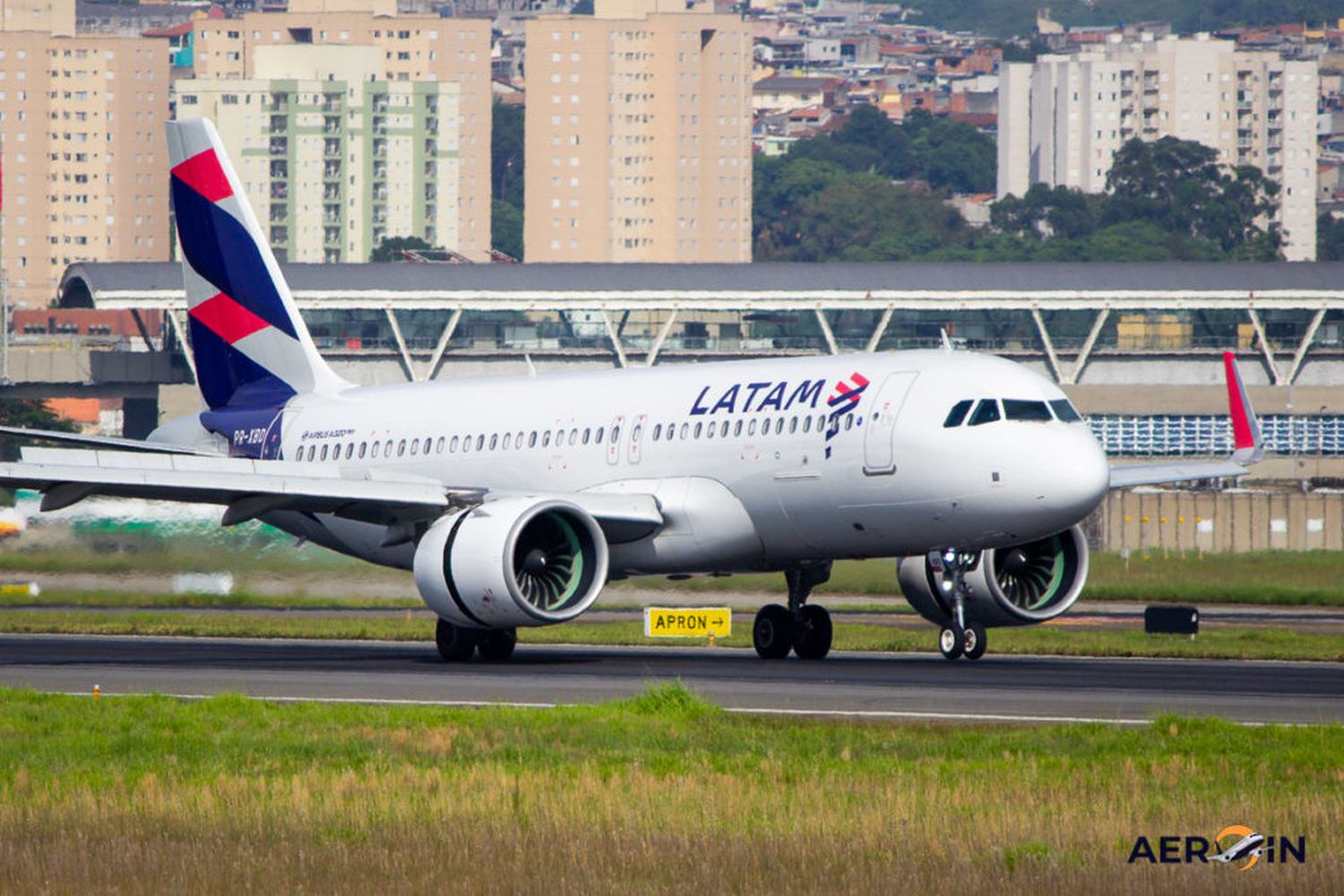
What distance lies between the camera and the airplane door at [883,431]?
108ft

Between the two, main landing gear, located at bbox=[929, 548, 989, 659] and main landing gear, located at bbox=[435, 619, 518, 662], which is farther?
main landing gear, located at bbox=[435, 619, 518, 662]

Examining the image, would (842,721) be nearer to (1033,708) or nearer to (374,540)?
(1033,708)

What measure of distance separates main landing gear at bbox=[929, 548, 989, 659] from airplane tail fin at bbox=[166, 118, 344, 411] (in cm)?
1442

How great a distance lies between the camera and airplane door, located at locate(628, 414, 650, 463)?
120 ft

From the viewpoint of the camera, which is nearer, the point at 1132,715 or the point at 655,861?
the point at 655,861

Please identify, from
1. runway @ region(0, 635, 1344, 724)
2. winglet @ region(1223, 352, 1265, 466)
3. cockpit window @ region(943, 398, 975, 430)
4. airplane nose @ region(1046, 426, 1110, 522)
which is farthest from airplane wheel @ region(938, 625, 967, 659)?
winglet @ region(1223, 352, 1265, 466)

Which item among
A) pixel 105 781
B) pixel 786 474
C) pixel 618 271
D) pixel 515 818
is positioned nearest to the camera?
pixel 515 818

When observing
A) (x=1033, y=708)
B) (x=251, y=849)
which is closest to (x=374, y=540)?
(x=1033, y=708)

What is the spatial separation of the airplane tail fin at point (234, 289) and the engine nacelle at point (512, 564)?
1001 centimetres

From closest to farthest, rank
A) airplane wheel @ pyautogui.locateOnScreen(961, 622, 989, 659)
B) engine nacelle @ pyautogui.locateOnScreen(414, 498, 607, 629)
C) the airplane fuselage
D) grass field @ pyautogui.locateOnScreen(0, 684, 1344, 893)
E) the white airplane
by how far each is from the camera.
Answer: grass field @ pyautogui.locateOnScreen(0, 684, 1344, 893) → the airplane fuselage → the white airplane → engine nacelle @ pyautogui.locateOnScreen(414, 498, 607, 629) → airplane wheel @ pyautogui.locateOnScreen(961, 622, 989, 659)

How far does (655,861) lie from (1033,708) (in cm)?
1049

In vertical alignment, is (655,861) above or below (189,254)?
below

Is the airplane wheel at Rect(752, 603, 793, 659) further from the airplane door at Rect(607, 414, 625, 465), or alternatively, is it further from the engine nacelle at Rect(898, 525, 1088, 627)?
the airplane door at Rect(607, 414, 625, 465)

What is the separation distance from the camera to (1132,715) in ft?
82.8
